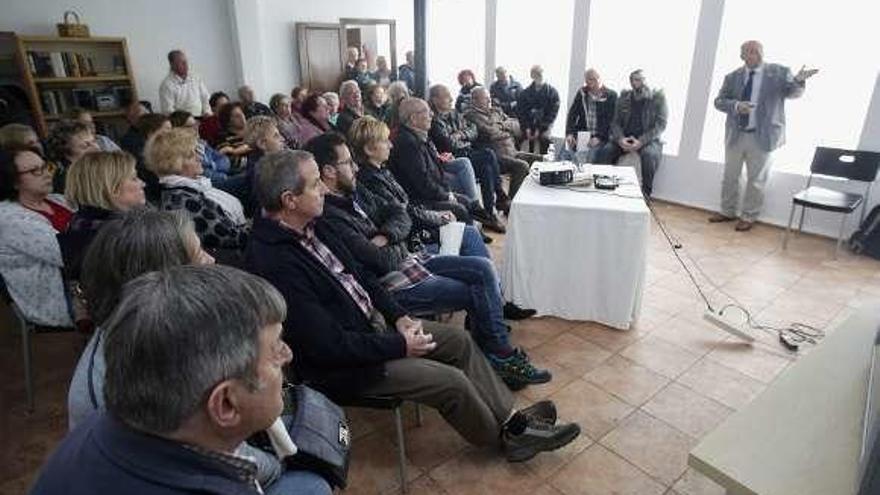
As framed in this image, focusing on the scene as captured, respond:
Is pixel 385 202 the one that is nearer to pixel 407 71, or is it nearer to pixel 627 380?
pixel 627 380

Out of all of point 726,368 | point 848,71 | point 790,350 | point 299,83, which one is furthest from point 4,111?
point 848,71

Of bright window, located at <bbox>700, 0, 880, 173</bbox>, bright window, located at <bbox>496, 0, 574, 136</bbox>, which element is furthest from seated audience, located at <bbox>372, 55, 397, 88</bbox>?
bright window, located at <bbox>700, 0, 880, 173</bbox>

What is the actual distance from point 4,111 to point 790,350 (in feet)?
20.9

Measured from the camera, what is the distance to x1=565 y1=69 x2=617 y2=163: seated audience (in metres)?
5.30

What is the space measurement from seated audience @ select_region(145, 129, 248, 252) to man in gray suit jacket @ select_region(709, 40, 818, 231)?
4096 millimetres

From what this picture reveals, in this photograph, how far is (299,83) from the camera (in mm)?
7316

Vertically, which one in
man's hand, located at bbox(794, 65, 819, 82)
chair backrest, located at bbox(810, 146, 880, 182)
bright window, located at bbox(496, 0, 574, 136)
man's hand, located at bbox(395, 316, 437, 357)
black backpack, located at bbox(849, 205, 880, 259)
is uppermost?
bright window, located at bbox(496, 0, 574, 136)

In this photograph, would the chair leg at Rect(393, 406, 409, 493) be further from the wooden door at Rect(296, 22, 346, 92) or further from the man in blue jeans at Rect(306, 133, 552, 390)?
the wooden door at Rect(296, 22, 346, 92)

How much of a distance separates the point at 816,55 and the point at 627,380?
3.57 m

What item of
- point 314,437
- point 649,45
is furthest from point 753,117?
point 314,437

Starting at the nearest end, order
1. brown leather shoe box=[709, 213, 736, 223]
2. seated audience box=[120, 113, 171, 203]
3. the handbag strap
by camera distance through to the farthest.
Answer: the handbag strap, seated audience box=[120, 113, 171, 203], brown leather shoe box=[709, 213, 736, 223]

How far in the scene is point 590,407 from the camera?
7.16ft

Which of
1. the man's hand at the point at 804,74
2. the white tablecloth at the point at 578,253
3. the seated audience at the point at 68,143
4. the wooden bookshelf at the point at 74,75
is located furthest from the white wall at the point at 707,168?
the wooden bookshelf at the point at 74,75

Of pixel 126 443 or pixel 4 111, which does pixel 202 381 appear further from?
pixel 4 111
